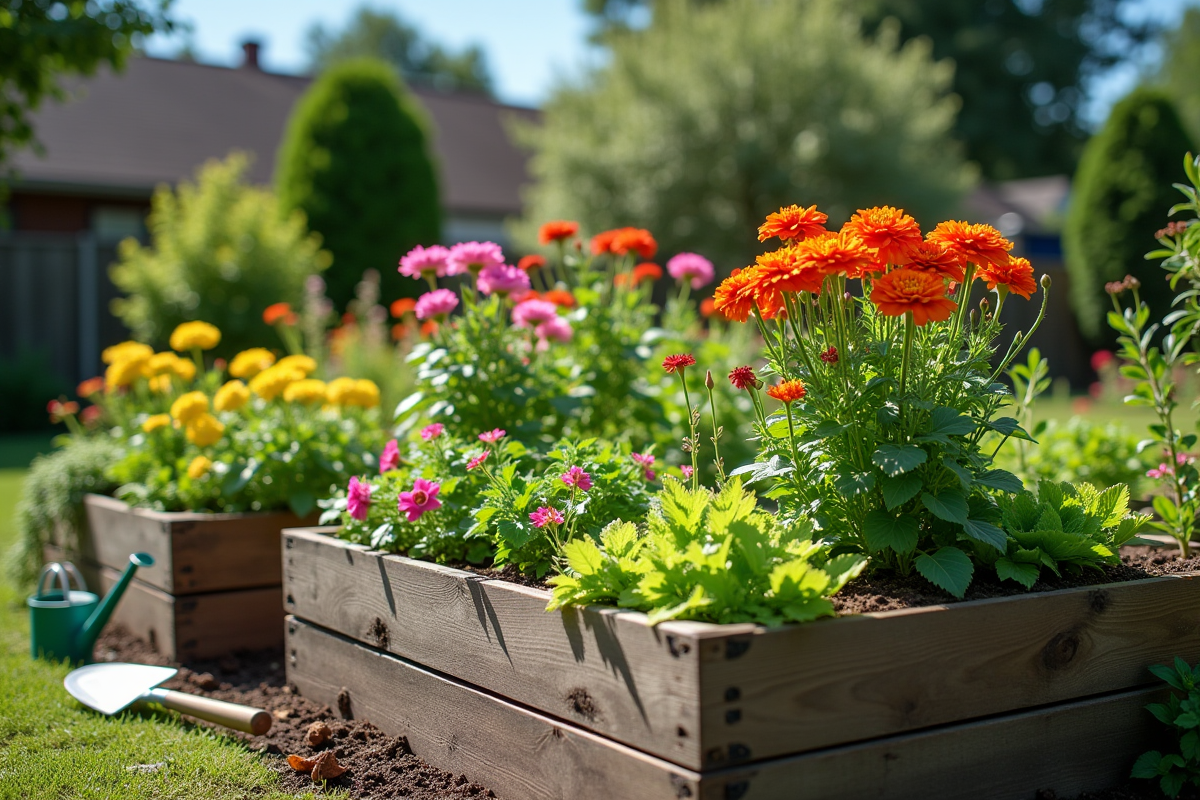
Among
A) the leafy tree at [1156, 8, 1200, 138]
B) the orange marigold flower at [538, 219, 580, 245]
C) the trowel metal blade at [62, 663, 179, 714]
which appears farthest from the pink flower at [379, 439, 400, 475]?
the leafy tree at [1156, 8, 1200, 138]

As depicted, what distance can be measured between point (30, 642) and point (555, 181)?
1349 cm

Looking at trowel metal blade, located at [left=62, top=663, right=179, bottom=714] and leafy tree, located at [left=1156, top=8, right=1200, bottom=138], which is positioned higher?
leafy tree, located at [left=1156, top=8, right=1200, bottom=138]

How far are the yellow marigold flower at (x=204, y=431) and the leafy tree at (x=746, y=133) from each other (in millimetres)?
12038

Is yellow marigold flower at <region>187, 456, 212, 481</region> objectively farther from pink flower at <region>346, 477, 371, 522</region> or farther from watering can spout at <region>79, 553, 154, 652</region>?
pink flower at <region>346, 477, 371, 522</region>

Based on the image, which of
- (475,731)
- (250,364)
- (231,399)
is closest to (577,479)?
(475,731)

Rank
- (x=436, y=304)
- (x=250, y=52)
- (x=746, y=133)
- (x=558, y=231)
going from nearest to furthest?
(x=436, y=304) → (x=558, y=231) → (x=746, y=133) → (x=250, y=52)

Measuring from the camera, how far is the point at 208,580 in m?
3.54

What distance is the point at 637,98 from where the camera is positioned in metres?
15.7

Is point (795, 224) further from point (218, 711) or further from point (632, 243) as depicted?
point (218, 711)

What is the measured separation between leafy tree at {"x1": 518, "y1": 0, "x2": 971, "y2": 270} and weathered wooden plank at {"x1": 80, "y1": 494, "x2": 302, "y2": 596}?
1215 centimetres

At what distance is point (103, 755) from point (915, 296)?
230 centimetres

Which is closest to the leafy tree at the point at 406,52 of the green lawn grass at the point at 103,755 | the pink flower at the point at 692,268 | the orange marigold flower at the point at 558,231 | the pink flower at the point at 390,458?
the pink flower at the point at 692,268

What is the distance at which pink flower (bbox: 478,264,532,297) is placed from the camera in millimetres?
3162

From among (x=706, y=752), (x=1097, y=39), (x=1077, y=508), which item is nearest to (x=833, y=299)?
(x=1077, y=508)
